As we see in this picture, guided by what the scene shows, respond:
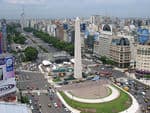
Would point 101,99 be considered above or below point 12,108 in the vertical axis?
below

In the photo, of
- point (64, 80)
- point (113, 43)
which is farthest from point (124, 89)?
point (113, 43)

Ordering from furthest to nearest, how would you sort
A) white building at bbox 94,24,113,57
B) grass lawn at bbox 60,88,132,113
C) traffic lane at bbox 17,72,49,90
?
white building at bbox 94,24,113,57, traffic lane at bbox 17,72,49,90, grass lawn at bbox 60,88,132,113

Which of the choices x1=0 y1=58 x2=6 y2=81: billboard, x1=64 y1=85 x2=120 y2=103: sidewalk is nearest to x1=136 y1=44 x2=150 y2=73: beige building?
x1=64 y1=85 x2=120 y2=103: sidewalk

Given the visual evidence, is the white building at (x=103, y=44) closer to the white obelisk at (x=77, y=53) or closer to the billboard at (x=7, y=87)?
the white obelisk at (x=77, y=53)

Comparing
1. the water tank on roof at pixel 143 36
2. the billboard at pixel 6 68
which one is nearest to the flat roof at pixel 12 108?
the billboard at pixel 6 68

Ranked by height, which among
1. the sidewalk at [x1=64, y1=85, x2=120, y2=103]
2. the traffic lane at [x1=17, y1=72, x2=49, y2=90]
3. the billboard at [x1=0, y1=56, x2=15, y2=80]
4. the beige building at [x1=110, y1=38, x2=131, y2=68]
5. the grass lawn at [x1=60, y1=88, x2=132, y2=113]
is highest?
the billboard at [x1=0, y1=56, x2=15, y2=80]

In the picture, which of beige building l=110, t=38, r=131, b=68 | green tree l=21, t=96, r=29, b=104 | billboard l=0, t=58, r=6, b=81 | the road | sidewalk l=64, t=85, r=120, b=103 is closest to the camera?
billboard l=0, t=58, r=6, b=81

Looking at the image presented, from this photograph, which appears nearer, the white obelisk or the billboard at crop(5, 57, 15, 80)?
the billboard at crop(5, 57, 15, 80)

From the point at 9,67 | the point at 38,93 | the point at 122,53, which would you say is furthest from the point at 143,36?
the point at 9,67

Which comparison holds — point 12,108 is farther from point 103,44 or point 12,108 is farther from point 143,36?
point 103,44

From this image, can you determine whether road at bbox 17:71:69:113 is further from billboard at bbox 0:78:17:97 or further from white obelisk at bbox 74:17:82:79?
white obelisk at bbox 74:17:82:79
